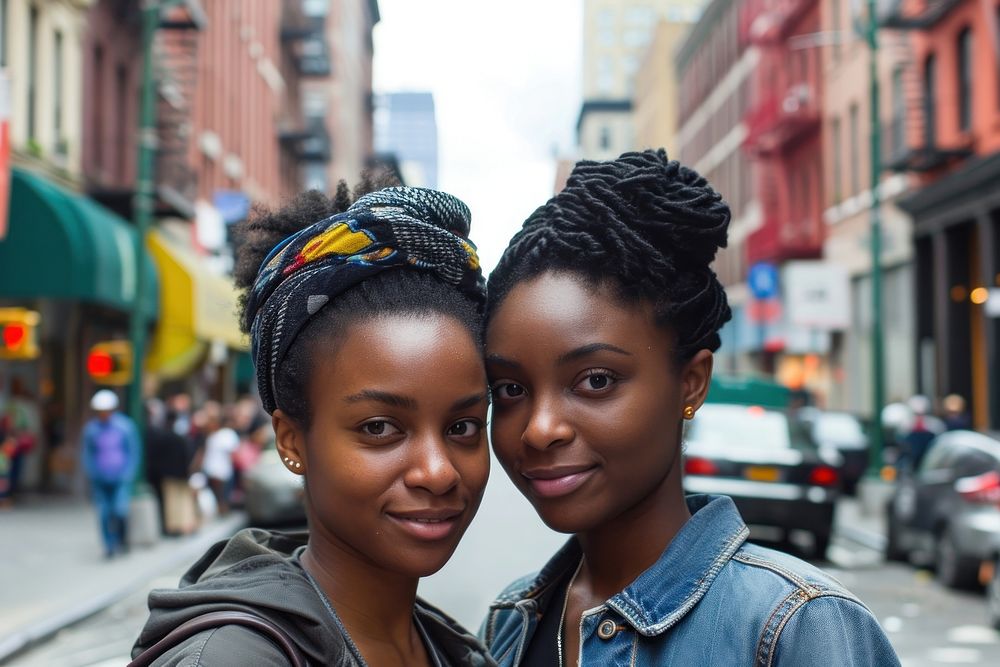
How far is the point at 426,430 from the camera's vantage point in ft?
8.20

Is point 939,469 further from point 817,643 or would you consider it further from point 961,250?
point 961,250

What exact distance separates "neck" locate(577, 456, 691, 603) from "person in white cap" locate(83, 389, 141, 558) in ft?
46.8

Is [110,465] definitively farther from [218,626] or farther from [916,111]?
[916,111]

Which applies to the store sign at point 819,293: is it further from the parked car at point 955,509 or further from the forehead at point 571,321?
the forehead at point 571,321

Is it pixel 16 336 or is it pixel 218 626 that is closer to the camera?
pixel 218 626

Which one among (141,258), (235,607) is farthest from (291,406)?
(141,258)

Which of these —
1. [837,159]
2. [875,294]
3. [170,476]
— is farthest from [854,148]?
[170,476]

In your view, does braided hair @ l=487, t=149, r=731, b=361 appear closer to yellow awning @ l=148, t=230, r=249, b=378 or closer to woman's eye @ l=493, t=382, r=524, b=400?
woman's eye @ l=493, t=382, r=524, b=400

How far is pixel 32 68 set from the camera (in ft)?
74.3

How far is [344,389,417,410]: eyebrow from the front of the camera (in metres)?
2.46

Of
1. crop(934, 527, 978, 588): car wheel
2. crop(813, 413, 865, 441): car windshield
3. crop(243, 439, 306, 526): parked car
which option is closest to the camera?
crop(934, 527, 978, 588): car wheel

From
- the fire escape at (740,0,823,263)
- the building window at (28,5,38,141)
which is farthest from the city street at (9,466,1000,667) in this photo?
the fire escape at (740,0,823,263)

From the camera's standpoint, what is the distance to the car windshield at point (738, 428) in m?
13.9

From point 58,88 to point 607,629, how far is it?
76.5ft
